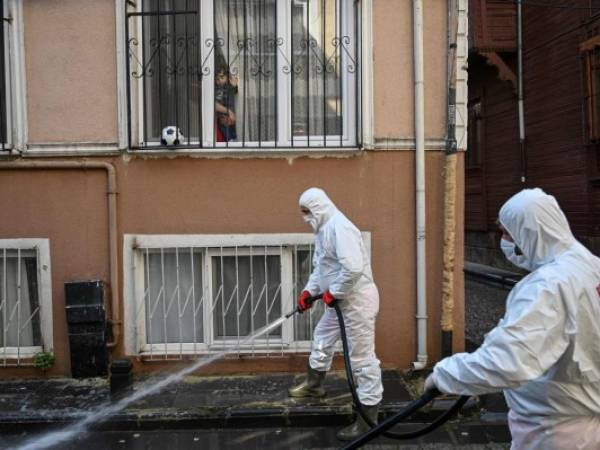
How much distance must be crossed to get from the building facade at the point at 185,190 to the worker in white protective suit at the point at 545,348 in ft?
11.0

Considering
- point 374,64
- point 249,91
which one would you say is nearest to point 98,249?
point 249,91

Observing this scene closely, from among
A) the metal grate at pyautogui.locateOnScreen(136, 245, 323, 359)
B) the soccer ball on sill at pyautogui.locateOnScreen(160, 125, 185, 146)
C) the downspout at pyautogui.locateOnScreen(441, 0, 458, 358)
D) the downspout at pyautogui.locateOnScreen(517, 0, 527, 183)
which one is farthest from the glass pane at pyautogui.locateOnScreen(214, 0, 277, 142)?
the downspout at pyautogui.locateOnScreen(517, 0, 527, 183)

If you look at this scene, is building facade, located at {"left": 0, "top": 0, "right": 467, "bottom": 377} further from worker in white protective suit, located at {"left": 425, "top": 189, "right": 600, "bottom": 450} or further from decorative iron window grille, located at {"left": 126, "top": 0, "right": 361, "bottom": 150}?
worker in white protective suit, located at {"left": 425, "top": 189, "right": 600, "bottom": 450}

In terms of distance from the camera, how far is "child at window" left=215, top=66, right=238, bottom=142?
237 inches

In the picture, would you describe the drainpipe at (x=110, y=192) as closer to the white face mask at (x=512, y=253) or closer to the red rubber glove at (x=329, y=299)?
the red rubber glove at (x=329, y=299)

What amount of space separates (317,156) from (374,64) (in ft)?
3.53

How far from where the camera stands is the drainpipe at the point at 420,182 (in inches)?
223

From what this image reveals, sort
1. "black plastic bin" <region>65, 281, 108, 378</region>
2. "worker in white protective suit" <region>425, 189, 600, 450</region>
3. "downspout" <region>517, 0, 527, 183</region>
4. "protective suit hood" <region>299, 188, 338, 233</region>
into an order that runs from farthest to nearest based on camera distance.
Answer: "downspout" <region>517, 0, 527, 183</region>
"black plastic bin" <region>65, 281, 108, 378</region>
"protective suit hood" <region>299, 188, 338, 233</region>
"worker in white protective suit" <region>425, 189, 600, 450</region>

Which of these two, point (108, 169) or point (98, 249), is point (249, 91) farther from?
point (98, 249)

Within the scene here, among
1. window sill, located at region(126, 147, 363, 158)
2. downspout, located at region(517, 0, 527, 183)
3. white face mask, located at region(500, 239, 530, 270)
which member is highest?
downspout, located at region(517, 0, 527, 183)

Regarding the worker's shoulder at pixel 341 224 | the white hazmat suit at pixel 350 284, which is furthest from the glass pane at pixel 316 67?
the worker's shoulder at pixel 341 224

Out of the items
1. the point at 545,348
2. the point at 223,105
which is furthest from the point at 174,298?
the point at 545,348

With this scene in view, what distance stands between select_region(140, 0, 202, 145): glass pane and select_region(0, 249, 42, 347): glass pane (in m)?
1.80

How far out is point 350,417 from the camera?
4.84 metres
